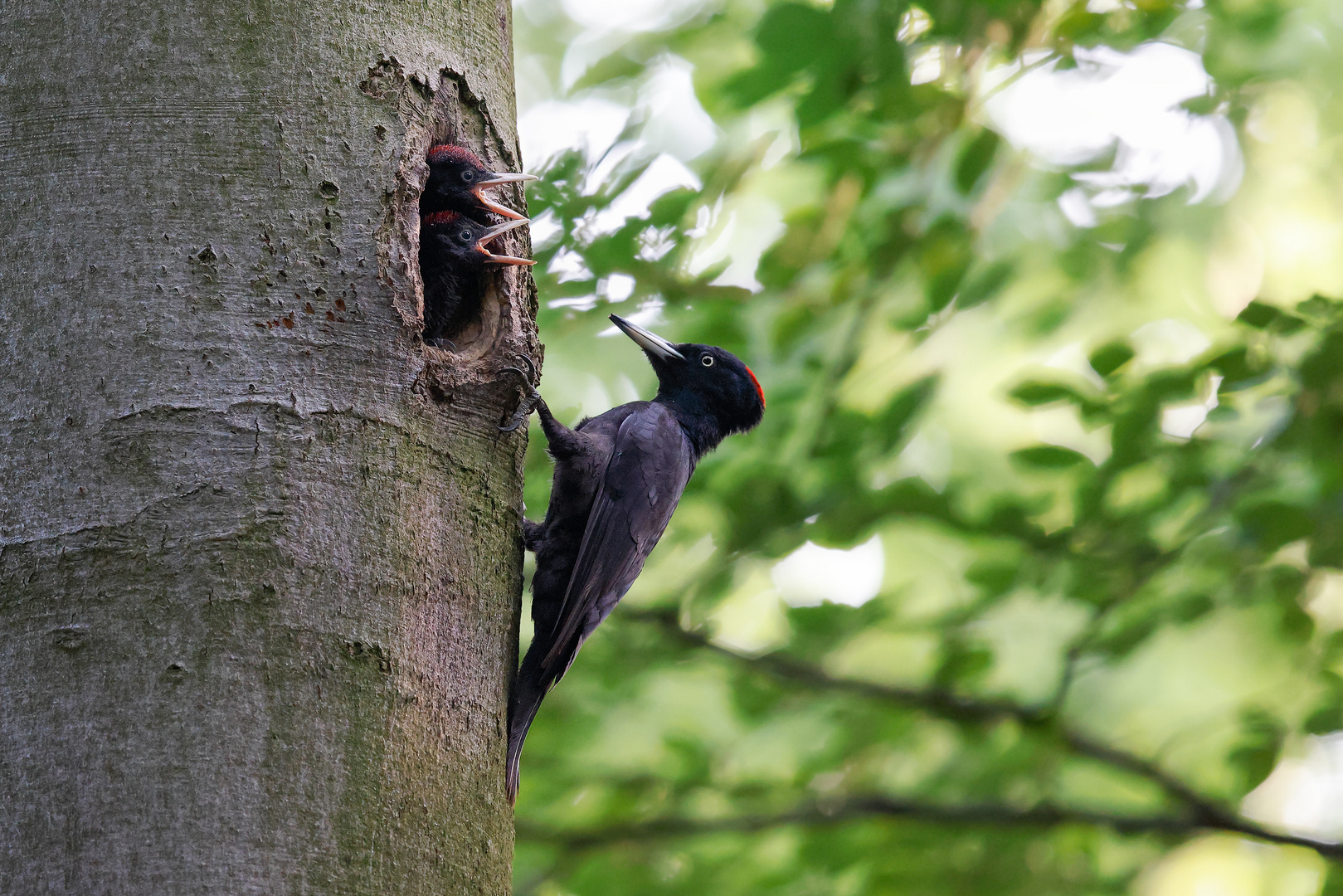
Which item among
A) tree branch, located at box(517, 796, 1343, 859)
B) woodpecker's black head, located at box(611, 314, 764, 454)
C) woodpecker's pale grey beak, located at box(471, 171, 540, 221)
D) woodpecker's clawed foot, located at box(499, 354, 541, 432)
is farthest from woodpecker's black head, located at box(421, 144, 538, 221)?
tree branch, located at box(517, 796, 1343, 859)

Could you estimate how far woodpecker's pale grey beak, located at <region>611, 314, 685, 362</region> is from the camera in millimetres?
3883

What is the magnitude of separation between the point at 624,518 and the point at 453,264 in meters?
0.90

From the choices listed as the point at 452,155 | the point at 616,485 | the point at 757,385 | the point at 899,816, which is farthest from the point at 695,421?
the point at 899,816

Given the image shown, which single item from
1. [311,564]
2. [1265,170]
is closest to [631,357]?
[311,564]

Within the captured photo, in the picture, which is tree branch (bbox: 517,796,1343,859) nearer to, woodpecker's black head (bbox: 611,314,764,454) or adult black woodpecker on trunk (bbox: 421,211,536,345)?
woodpecker's black head (bbox: 611,314,764,454)

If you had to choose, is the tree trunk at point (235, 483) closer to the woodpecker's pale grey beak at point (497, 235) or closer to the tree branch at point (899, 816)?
the woodpecker's pale grey beak at point (497, 235)

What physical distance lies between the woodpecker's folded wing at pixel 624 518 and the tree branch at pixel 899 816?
1648mm

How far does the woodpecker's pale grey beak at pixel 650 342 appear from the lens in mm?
3883

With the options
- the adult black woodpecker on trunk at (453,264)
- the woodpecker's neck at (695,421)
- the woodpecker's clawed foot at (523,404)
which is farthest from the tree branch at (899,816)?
the woodpecker's clawed foot at (523,404)

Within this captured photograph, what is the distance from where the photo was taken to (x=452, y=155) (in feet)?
7.95

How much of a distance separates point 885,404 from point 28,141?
9.55ft

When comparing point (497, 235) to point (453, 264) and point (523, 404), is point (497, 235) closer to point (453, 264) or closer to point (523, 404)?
point (453, 264)

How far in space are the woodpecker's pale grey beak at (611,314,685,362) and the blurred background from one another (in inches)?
8.4

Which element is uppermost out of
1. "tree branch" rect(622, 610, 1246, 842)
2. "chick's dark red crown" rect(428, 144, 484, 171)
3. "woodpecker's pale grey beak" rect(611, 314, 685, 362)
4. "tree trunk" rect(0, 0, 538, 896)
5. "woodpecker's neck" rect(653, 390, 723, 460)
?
"woodpecker's pale grey beak" rect(611, 314, 685, 362)
